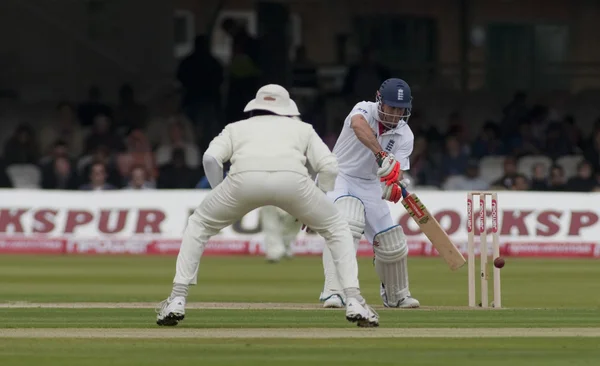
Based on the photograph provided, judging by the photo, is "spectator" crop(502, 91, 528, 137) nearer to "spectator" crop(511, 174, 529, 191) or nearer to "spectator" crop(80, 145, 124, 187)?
"spectator" crop(511, 174, 529, 191)

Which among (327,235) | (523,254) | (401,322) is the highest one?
(327,235)

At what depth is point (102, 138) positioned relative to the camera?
21.5 meters

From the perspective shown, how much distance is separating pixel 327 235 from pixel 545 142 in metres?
14.2

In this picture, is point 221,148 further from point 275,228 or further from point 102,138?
point 102,138

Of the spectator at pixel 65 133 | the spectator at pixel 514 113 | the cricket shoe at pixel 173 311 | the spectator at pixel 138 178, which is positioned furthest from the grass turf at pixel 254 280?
the spectator at pixel 514 113

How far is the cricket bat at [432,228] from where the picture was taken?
33.6ft

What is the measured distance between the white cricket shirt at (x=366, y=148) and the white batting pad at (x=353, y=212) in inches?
9.0

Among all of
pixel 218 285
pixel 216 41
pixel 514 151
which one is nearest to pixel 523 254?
pixel 514 151

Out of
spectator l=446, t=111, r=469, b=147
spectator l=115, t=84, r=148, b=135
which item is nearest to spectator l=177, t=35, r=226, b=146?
spectator l=115, t=84, r=148, b=135

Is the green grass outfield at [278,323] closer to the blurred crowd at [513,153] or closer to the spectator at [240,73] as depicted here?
the blurred crowd at [513,153]
